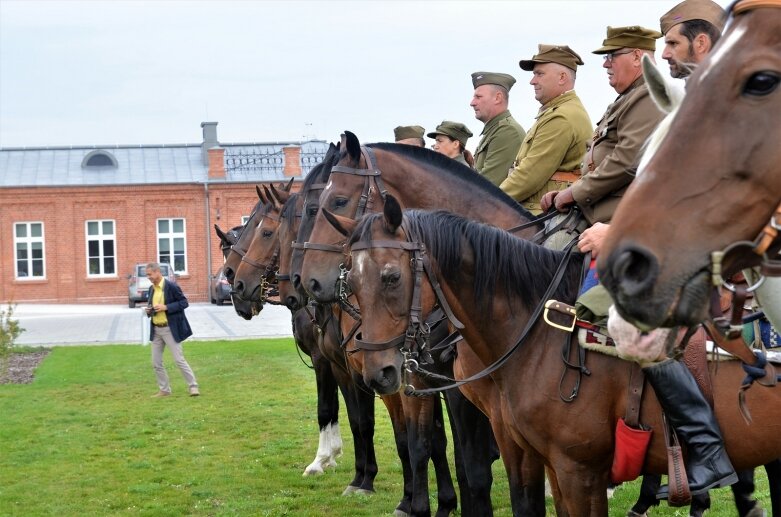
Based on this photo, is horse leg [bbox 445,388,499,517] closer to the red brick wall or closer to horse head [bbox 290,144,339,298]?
horse head [bbox 290,144,339,298]

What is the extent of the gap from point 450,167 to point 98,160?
52.0 meters

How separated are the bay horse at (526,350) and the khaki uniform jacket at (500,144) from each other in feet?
8.85

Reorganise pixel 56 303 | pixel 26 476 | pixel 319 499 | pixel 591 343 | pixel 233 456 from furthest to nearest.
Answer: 1. pixel 56 303
2. pixel 233 456
3. pixel 26 476
4. pixel 319 499
5. pixel 591 343

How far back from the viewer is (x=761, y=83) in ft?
5.90

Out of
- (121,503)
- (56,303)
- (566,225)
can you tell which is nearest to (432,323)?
(566,225)

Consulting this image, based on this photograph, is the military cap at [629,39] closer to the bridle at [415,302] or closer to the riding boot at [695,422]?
the bridle at [415,302]

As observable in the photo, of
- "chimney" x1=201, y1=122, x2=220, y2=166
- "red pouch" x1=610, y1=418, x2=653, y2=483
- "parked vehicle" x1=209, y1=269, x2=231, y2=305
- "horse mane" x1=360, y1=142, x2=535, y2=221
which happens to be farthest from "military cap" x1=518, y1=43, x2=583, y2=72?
"chimney" x1=201, y1=122, x2=220, y2=166

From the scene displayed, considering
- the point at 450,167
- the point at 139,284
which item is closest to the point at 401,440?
the point at 450,167

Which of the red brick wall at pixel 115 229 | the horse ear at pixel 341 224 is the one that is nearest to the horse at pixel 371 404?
the horse ear at pixel 341 224

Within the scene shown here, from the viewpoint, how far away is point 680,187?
181 centimetres

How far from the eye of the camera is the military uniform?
6.44 m

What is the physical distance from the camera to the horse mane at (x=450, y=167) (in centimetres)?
626

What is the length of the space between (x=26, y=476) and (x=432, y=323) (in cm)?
700

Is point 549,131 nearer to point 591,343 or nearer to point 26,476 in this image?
point 591,343
